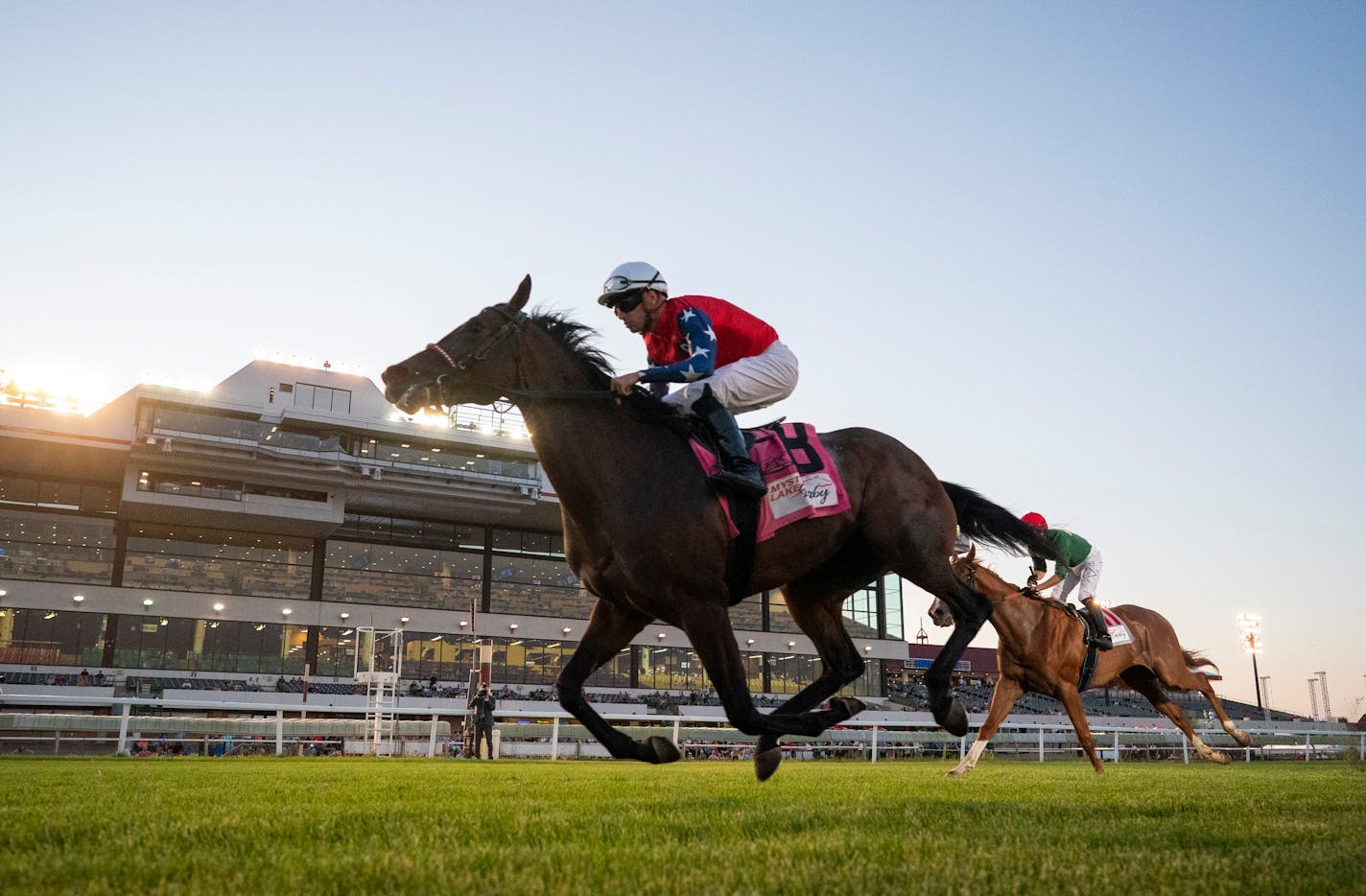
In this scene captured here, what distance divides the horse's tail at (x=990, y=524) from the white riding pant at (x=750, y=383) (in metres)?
1.62

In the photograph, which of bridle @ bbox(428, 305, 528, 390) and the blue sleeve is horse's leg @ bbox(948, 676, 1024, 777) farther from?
bridle @ bbox(428, 305, 528, 390)

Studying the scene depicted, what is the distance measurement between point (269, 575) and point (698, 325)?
167ft

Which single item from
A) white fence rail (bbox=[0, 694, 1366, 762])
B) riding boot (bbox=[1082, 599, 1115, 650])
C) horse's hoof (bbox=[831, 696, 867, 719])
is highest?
riding boot (bbox=[1082, 599, 1115, 650])

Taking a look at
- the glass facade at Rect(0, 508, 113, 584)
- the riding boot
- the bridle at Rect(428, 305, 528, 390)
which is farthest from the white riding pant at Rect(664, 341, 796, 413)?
the glass facade at Rect(0, 508, 113, 584)

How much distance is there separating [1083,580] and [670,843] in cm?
1041

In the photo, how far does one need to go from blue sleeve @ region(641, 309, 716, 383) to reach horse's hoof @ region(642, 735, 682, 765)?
6.30 feet

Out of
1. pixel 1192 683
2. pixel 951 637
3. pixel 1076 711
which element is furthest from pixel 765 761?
pixel 1192 683

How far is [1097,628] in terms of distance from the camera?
12.4 metres

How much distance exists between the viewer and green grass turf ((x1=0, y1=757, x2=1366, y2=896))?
9.34 ft

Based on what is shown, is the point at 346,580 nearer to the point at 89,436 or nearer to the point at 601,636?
the point at 89,436

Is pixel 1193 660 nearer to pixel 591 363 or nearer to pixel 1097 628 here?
pixel 1097 628

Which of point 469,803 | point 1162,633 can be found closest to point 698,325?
point 469,803

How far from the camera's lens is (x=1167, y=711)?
540 inches

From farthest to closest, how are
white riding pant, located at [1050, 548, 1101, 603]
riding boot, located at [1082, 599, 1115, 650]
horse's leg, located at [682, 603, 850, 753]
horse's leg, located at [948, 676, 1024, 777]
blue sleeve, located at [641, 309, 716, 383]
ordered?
white riding pant, located at [1050, 548, 1101, 603], riding boot, located at [1082, 599, 1115, 650], horse's leg, located at [948, 676, 1024, 777], blue sleeve, located at [641, 309, 716, 383], horse's leg, located at [682, 603, 850, 753]
